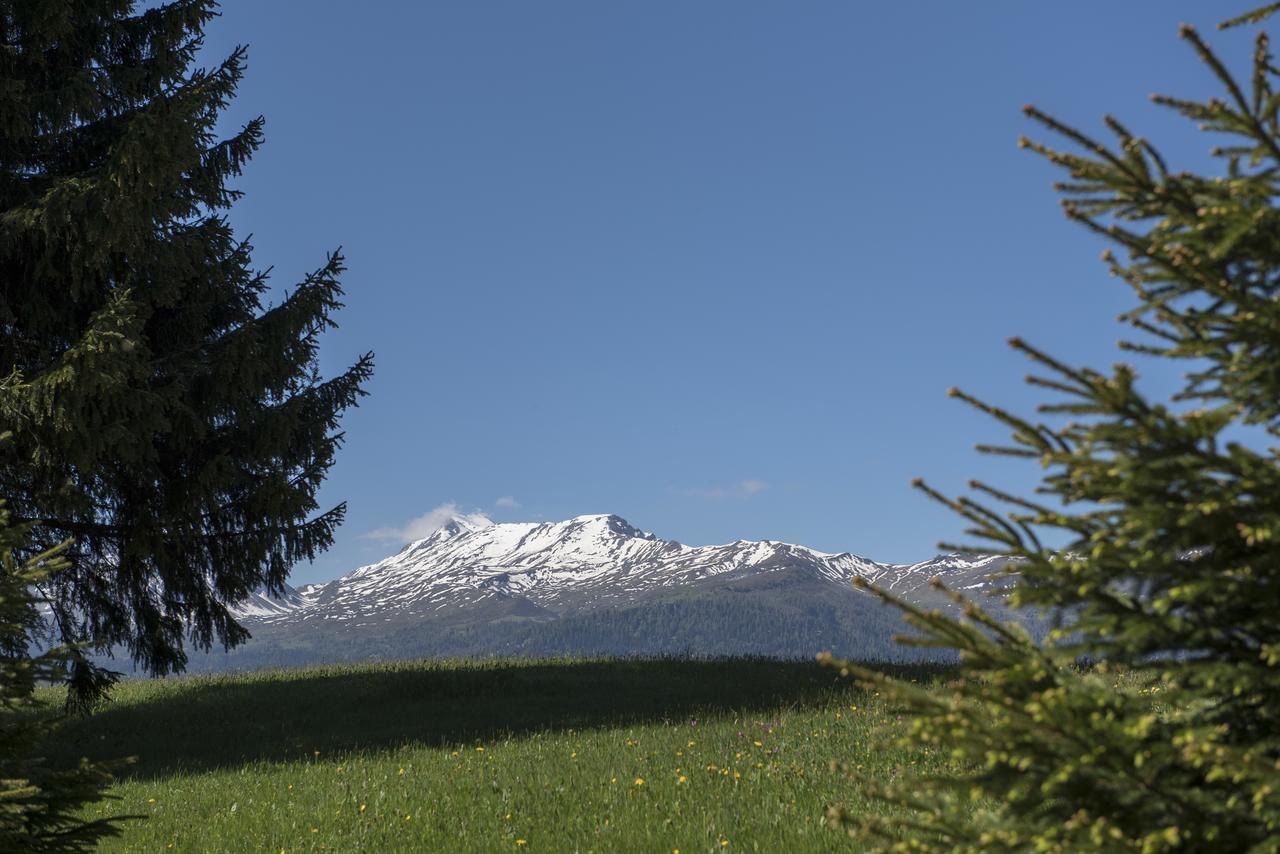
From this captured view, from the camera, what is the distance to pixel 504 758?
1140 cm

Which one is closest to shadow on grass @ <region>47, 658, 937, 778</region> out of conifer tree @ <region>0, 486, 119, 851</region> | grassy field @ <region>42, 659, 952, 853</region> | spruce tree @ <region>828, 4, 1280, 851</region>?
grassy field @ <region>42, 659, 952, 853</region>

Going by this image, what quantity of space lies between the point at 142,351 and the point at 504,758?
877 cm

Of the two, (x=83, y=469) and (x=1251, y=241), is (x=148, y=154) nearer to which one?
(x=83, y=469)

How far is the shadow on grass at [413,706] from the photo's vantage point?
46.5 ft

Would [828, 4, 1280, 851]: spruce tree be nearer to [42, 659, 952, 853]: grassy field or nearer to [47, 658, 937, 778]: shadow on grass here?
[42, 659, 952, 853]: grassy field

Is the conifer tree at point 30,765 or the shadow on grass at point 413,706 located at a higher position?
the conifer tree at point 30,765

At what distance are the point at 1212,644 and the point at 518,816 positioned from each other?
7066mm

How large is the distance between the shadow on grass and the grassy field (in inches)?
2.7

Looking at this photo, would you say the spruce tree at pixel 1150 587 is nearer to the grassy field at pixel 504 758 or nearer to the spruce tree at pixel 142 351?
the grassy field at pixel 504 758

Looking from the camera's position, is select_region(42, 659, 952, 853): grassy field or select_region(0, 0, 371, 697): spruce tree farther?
select_region(0, 0, 371, 697): spruce tree

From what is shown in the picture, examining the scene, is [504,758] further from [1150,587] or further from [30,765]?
[1150,587]

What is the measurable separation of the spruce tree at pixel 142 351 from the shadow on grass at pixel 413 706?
142 cm

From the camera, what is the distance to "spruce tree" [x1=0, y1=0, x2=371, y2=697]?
1364cm

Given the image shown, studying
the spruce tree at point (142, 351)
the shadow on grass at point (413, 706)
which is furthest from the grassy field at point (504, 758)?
the spruce tree at point (142, 351)
